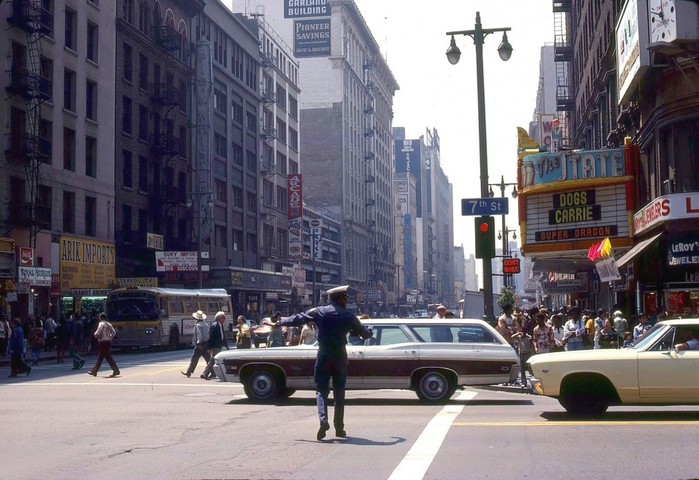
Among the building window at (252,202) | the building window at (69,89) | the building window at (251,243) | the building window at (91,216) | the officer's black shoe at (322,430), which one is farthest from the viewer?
the building window at (252,202)

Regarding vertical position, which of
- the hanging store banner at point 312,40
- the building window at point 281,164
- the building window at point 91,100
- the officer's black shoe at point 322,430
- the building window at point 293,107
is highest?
the hanging store banner at point 312,40

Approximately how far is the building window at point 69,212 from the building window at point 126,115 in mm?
7636

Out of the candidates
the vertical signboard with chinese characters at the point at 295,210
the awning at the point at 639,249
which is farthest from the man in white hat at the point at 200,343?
the vertical signboard with chinese characters at the point at 295,210

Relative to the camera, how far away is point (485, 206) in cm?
2094

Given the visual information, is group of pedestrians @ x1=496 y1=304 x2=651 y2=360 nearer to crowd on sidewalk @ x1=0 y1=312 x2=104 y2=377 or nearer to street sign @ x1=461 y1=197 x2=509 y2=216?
street sign @ x1=461 y1=197 x2=509 y2=216

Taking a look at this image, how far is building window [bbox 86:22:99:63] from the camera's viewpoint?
5172 cm

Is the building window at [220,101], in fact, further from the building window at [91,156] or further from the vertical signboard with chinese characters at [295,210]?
the building window at [91,156]

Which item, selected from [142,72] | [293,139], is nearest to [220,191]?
[142,72]

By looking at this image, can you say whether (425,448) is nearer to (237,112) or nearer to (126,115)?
(126,115)

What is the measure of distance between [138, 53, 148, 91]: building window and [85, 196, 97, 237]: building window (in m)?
9.79

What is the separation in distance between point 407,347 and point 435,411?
1981 millimetres

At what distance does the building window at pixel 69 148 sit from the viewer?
4859cm

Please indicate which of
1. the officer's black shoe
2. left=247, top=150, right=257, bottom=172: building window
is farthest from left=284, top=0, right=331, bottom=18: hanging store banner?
the officer's black shoe

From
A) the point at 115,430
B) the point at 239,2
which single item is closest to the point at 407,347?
the point at 115,430
